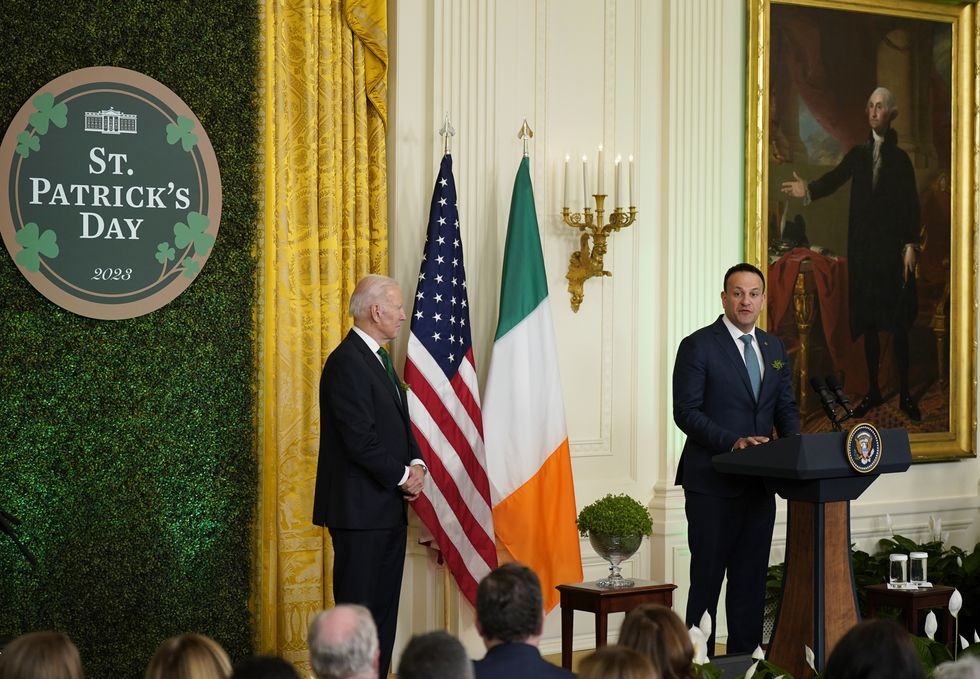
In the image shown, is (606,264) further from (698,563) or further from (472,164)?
(698,563)

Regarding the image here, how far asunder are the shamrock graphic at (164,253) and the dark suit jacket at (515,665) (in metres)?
3.69

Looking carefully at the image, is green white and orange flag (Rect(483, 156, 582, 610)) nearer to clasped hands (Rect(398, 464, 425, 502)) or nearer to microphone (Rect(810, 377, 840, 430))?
clasped hands (Rect(398, 464, 425, 502))

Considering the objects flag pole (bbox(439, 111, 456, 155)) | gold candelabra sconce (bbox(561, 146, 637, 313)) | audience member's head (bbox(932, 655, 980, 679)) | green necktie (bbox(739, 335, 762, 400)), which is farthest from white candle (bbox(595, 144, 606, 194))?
audience member's head (bbox(932, 655, 980, 679))

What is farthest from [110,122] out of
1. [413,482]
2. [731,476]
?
[731,476]

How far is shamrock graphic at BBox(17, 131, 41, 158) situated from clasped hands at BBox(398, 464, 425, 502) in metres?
2.39

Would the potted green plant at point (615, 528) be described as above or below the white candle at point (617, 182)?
below

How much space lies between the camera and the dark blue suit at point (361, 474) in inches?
218

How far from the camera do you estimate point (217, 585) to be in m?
6.63

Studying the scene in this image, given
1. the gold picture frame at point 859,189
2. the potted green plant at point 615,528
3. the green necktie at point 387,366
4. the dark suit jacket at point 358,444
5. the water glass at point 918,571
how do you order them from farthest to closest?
the gold picture frame at point 859,189 < the water glass at point 918,571 < the potted green plant at point 615,528 < the green necktie at point 387,366 < the dark suit jacket at point 358,444

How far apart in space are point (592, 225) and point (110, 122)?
2.69 meters

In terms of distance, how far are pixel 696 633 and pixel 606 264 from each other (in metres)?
3.67

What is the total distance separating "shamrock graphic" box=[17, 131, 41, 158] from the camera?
20.3 feet

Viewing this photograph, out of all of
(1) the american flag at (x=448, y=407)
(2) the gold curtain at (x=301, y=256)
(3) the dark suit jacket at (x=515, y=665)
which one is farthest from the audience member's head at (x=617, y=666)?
(2) the gold curtain at (x=301, y=256)

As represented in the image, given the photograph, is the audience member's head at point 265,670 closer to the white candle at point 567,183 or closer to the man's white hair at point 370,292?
the man's white hair at point 370,292
